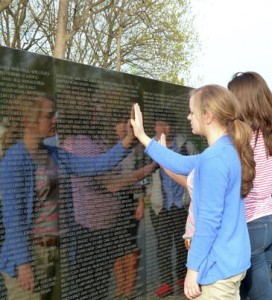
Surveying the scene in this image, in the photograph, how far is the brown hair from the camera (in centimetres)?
387

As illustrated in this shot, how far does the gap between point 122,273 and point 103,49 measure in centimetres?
2030

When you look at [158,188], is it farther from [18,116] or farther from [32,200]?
[18,116]

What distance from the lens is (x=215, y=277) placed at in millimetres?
3059

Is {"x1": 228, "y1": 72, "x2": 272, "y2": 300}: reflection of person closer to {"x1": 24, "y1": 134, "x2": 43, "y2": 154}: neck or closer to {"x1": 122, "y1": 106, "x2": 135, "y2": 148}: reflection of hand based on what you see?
{"x1": 122, "y1": 106, "x2": 135, "y2": 148}: reflection of hand

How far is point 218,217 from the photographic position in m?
2.98

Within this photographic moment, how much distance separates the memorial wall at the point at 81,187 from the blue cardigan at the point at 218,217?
106 cm

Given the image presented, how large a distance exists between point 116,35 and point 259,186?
19.3 metres

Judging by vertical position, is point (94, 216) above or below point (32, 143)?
below

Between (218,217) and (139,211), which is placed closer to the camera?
(218,217)

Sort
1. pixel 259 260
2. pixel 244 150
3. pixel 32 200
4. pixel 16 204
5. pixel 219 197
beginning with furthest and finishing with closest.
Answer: pixel 259 260 → pixel 32 200 → pixel 16 204 → pixel 244 150 → pixel 219 197

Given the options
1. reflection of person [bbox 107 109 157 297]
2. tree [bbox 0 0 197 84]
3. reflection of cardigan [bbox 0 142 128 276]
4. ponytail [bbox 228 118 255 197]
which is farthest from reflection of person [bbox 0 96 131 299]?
tree [bbox 0 0 197 84]

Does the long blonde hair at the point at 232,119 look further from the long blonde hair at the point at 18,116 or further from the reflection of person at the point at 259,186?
the long blonde hair at the point at 18,116

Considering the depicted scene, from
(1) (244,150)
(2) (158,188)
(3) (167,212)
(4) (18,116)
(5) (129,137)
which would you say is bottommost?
(3) (167,212)

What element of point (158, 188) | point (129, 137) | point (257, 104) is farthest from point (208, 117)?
point (158, 188)
